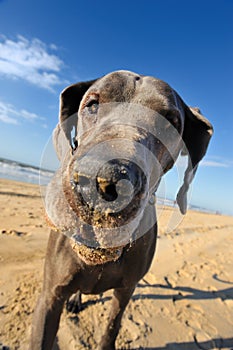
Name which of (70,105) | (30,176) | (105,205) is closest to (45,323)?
(105,205)

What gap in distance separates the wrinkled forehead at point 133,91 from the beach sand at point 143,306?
167 centimetres

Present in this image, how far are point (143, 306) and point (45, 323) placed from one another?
6.54ft

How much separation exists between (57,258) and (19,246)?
289 centimetres

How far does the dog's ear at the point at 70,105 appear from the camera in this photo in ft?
7.81

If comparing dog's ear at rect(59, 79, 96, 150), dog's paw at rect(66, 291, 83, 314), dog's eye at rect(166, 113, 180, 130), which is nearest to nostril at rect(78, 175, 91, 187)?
dog's eye at rect(166, 113, 180, 130)

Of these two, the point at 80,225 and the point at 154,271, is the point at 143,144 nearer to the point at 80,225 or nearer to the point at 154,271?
the point at 80,225

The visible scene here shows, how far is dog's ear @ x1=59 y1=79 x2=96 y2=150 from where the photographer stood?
2381 millimetres

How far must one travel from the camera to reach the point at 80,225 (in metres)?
1.41

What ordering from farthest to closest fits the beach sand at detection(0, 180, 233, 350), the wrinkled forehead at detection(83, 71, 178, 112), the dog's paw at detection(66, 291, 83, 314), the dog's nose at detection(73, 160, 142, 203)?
the dog's paw at detection(66, 291, 83, 314) → the beach sand at detection(0, 180, 233, 350) → the wrinkled forehead at detection(83, 71, 178, 112) → the dog's nose at detection(73, 160, 142, 203)

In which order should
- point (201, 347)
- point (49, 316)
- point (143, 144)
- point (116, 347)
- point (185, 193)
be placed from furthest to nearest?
point (201, 347)
point (116, 347)
point (185, 193)
point (49, 316)
point (143, 144)

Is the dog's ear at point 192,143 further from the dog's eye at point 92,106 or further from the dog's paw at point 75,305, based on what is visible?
the dog's paw at point 75,305

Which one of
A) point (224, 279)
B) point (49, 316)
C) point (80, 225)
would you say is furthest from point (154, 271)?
point (80, 225)

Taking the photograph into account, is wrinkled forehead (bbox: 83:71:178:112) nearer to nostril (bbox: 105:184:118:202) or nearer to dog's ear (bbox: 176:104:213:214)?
dog's ear (bbox: 176:104:213:214)

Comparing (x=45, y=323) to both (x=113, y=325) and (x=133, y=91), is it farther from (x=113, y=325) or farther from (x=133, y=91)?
(x=133, y=91)
